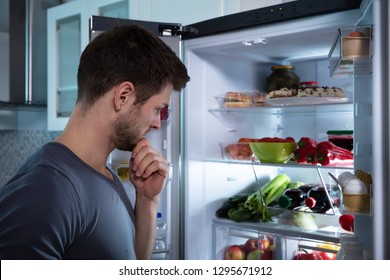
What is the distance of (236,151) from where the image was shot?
1.89 metres

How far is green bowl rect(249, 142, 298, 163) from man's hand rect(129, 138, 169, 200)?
1.92 feet

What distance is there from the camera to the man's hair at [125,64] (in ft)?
3.24

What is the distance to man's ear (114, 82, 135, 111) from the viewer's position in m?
0.99

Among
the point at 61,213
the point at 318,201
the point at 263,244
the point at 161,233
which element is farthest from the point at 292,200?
the point at 61,213

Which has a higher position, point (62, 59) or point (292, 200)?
point (62, 59)

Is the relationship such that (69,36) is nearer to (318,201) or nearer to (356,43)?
(318,201)

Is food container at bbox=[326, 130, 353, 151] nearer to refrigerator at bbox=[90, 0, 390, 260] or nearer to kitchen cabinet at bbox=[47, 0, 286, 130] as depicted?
refrigerator at bbox=[90, 0, 390, 260]

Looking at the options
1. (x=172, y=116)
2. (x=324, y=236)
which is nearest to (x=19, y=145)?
(x=172, y=116)

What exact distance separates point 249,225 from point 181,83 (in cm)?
88

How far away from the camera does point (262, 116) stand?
2.06 meters

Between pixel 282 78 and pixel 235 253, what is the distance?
0.76 m

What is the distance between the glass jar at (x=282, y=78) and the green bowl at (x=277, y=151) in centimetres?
33

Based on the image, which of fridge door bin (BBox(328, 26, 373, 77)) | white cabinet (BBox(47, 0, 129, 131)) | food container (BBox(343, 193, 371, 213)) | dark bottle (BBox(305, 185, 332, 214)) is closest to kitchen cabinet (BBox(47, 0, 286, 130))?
white cabinet (BBox(47, 0, 129, 131))

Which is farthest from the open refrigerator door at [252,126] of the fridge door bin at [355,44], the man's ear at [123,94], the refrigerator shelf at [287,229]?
the man's ear at [123,94]
